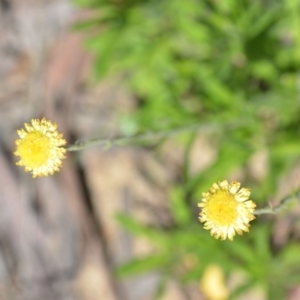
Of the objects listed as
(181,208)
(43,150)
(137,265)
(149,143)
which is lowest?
(43,150)

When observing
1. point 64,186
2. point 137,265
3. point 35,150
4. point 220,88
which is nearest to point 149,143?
point 64,186

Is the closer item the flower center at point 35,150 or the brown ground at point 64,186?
the flower center at point 35,150

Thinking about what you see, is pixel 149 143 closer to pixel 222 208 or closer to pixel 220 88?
pixel 220 88

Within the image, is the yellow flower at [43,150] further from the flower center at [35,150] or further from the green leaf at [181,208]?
the green leaf at [181,208]

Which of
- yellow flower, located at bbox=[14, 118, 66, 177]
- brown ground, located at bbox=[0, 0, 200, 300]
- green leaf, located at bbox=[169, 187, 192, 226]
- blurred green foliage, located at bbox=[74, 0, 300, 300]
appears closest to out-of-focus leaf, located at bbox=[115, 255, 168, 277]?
blurred green foliage, located at bbox=[74, 0, 300, 300]

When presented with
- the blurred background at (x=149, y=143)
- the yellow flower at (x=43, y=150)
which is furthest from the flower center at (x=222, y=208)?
the blurred background at (x=149, y=143)

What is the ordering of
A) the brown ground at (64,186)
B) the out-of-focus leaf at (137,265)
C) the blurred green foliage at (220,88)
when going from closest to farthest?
the blurred green foliage at (220,88)
the out-of-focus leaf at (137,265)
the brown ground at (64,186)

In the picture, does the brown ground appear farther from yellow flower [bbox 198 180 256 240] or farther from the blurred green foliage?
yellow flower [bbox 198 180 256 240]

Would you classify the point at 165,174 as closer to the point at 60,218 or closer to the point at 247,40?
the point at 60,218
